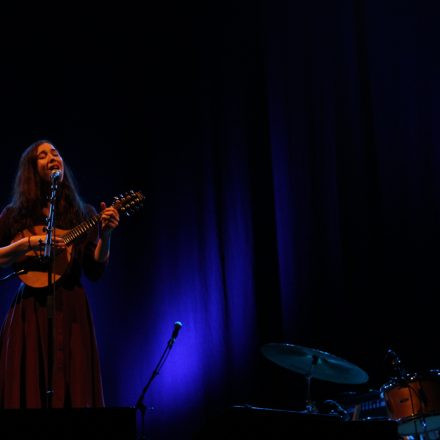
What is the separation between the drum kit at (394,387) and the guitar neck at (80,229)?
1158mm

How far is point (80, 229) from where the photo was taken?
11.1 feet

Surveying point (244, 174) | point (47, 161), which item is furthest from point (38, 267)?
point (244, 174)

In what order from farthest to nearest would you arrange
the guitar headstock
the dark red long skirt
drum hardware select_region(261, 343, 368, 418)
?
drum hardware select_region(261, 343, 368, 418)
the guitar headstock
the dark red long skirt

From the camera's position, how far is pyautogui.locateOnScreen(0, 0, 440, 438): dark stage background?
14.9ft

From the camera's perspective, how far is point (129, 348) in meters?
5.03

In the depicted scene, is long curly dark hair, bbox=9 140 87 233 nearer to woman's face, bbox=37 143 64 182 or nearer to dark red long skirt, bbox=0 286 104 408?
woman's face, bbox=37 143 64 182

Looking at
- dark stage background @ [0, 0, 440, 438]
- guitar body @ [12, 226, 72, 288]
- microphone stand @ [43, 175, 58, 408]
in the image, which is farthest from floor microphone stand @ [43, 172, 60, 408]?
dark stage background @ [0, 0, 440, 438]

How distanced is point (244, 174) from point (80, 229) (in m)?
1.94

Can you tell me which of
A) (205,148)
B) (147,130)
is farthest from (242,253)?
(147,130)

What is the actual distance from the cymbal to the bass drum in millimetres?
174

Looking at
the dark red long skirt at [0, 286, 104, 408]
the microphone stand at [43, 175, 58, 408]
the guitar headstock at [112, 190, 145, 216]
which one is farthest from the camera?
the guitar headstock at [112, 190, 145, 216]

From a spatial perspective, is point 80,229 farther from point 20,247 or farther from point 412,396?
point 412,396

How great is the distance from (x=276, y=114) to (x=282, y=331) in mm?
1499

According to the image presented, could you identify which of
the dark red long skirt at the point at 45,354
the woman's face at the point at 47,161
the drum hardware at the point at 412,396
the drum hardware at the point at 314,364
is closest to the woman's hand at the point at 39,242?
the dark red long skirt at the point at 45,354
